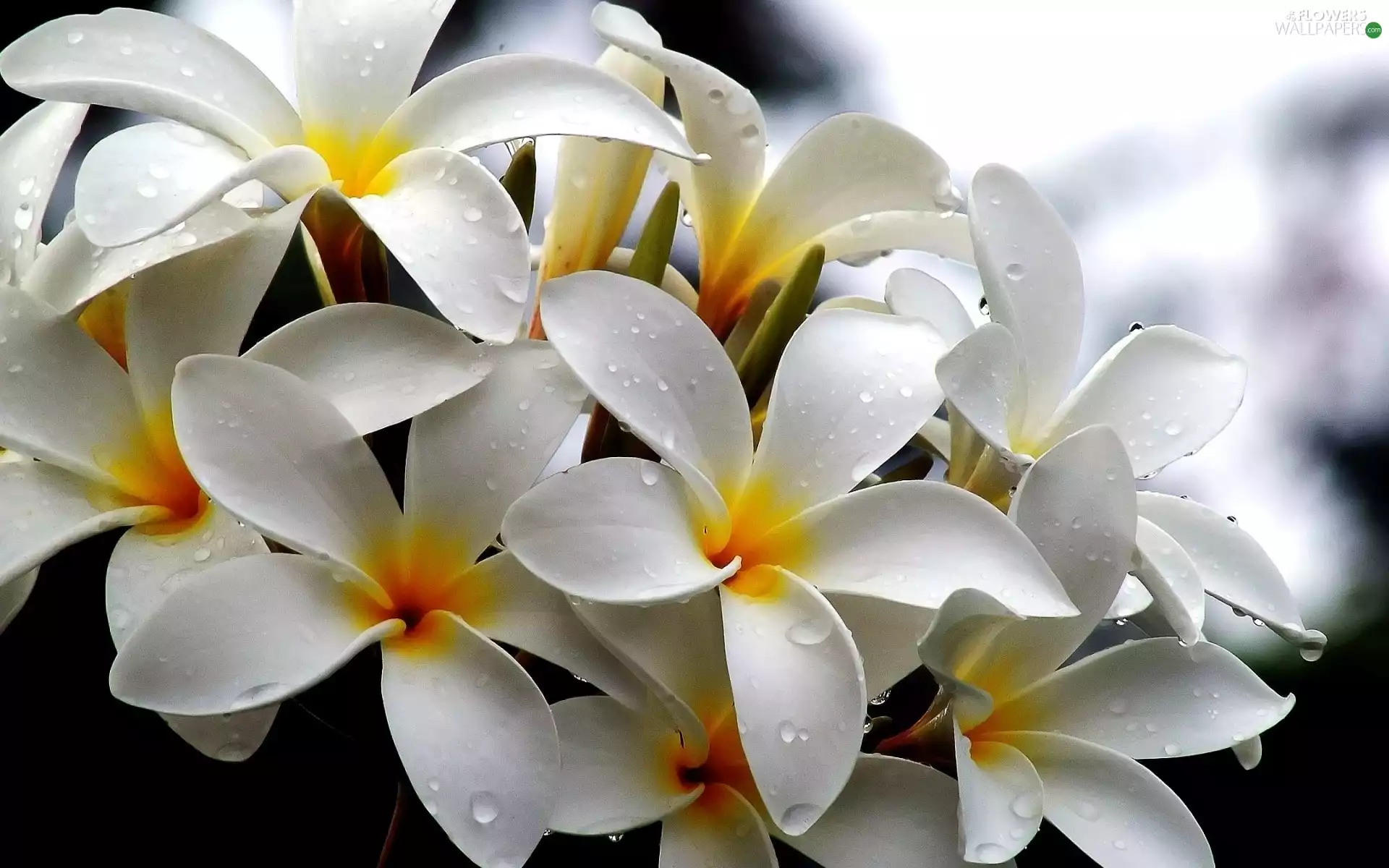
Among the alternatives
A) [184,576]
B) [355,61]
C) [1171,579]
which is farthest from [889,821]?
[355,61]

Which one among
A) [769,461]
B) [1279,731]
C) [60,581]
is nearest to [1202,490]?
[1279,731]

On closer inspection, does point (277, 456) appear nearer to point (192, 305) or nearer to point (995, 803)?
point (192, 305)

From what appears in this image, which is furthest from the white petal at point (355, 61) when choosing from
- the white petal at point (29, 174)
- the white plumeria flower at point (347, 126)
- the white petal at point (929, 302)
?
the white petal at point (929, 302)

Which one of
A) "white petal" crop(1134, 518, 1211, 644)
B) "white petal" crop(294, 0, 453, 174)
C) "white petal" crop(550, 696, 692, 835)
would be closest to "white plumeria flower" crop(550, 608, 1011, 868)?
"white petal" crop(550, 696, 692, 835)

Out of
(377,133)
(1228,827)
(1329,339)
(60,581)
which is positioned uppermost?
(377,133)

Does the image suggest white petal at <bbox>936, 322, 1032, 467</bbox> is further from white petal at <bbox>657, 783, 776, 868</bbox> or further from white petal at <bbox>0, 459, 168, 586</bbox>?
white petal at <bbox>0, 459, 168, 586</bbox>

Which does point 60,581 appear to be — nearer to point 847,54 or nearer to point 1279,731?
point 847,54

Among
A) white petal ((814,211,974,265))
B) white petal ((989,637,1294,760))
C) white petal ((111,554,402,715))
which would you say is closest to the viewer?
white petal ((111,554,402,715))
